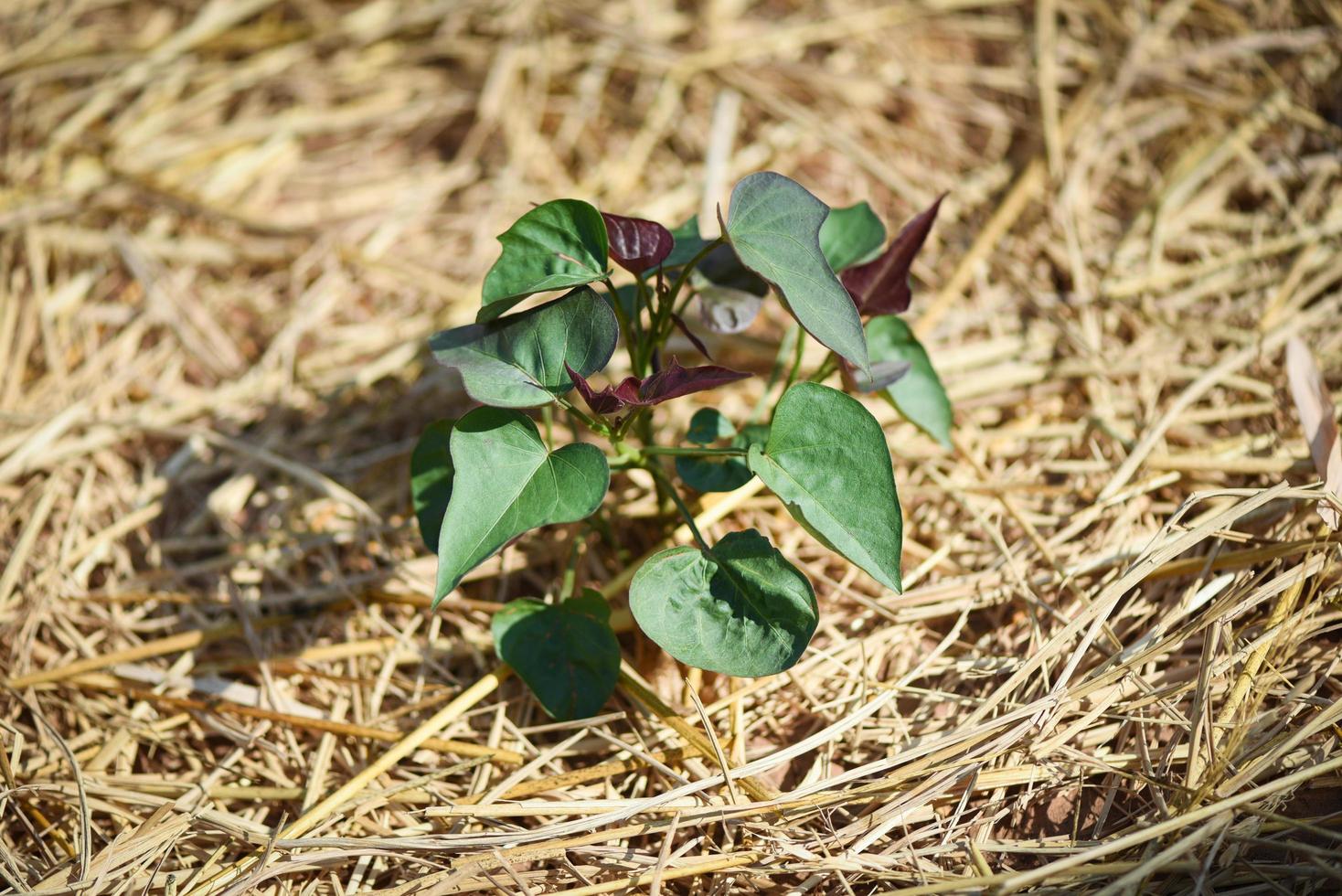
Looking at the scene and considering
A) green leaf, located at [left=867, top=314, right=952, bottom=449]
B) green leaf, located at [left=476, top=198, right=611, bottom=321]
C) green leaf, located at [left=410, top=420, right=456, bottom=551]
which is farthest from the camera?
green leaf, located at [left=867, top=314, right=952, bottom=449]

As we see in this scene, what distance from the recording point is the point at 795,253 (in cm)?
95

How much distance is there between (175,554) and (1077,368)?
1.52 metres

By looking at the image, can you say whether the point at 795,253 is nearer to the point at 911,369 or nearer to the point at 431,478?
the point at 911,369

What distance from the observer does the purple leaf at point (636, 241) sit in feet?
3.27

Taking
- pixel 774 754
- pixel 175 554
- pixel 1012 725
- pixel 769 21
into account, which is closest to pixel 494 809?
pixel 774 754

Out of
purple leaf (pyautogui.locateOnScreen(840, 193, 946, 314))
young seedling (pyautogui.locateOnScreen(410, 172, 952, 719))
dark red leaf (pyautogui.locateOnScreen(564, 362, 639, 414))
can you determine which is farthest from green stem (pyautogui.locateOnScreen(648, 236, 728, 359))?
purple leaf (pyautogui.locateOnScreen(840, 193, 946, 314))

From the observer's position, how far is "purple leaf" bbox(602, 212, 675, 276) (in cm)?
100

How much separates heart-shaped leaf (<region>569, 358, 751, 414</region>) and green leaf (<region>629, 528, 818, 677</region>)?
7.1 inches

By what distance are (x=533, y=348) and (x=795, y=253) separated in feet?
1.02

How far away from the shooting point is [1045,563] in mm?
1250

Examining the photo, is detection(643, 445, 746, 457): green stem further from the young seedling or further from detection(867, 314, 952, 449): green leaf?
detection(867, 314, 952, 449): green leaf

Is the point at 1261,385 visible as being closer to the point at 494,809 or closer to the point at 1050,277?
the point at 1050,277

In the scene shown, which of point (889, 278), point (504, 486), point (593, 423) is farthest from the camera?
point (889, 278)

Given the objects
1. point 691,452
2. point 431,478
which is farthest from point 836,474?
point 431,478
